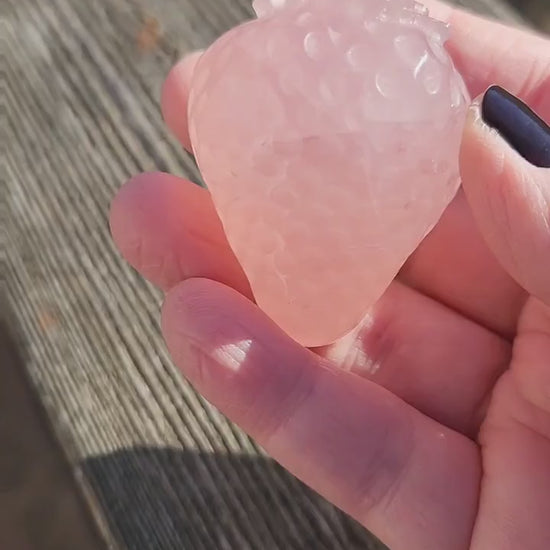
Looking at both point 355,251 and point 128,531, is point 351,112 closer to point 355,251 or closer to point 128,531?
point 355,251

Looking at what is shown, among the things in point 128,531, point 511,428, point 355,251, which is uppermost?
point 355,251

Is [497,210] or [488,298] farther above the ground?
[497,210]

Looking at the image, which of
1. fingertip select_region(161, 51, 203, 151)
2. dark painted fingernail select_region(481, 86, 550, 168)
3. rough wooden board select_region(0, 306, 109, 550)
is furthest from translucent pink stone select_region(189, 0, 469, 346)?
rough wooden board select_region(0, 306, 109, 550)

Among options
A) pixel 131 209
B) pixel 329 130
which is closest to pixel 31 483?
pixel 131 209

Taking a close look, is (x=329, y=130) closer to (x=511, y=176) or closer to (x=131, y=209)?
(x=511, y=176)

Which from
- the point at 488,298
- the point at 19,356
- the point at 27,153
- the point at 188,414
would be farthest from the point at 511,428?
the point at 27,153

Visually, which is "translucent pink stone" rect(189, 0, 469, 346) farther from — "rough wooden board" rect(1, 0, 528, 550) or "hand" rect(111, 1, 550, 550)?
"rough wooden board" rect(1, 0, 528, 550)

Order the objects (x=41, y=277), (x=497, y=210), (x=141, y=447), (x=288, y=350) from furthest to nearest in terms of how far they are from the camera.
→ (x=41, y=277)
(x=141, y=447)
(x=288, y=350)
(x=497, y=210)

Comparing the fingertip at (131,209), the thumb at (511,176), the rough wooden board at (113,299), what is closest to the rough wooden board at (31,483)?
the rough wooden board at (113,299)
